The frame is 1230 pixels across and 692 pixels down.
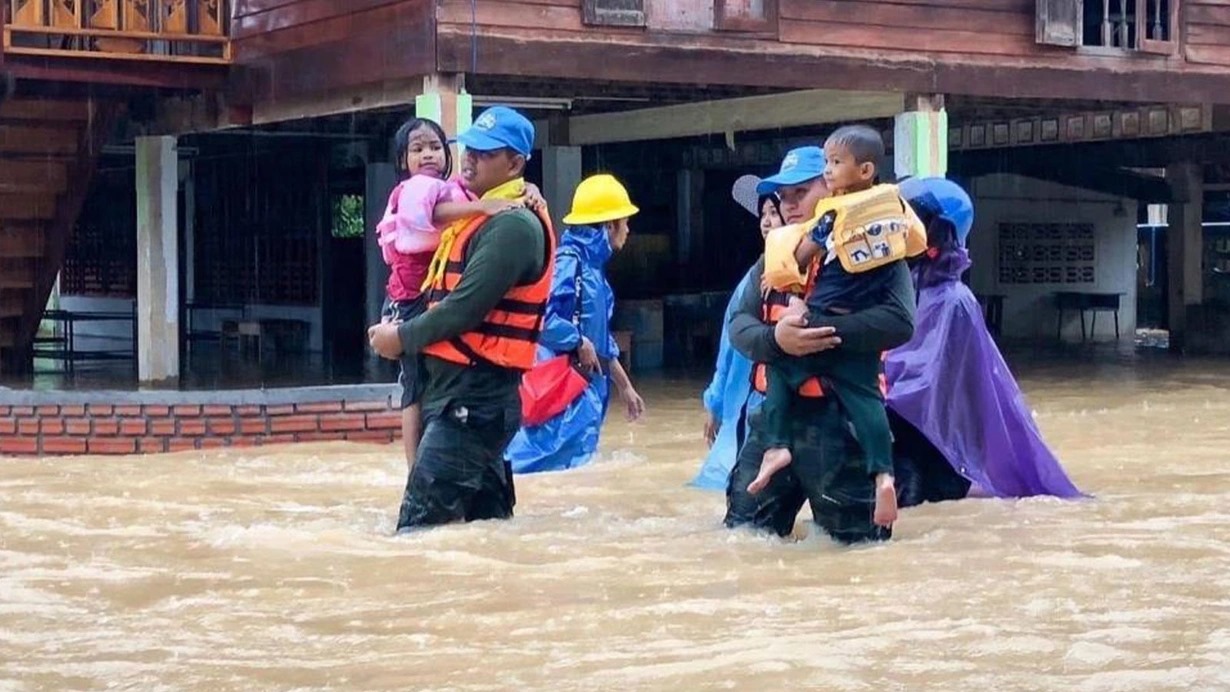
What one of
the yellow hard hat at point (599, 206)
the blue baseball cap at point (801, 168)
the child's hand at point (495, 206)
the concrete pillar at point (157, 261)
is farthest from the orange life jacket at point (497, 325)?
the concrete pillar at point (157, 261)

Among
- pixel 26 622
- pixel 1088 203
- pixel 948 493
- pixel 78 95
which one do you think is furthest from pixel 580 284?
pixel 1088 203

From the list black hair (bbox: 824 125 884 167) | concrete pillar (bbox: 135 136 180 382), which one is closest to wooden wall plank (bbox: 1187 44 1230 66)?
concrete pillar (bbox: 135 136 180 382)

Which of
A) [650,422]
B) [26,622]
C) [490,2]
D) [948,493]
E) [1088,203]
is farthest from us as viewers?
[1088,203]

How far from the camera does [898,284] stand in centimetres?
681

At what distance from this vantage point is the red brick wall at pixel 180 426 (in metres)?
11.8

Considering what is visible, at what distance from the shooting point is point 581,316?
10.2m

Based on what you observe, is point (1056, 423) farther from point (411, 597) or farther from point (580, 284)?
point (411, 597)

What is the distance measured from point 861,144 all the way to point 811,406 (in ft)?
3.06

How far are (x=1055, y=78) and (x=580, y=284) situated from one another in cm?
711

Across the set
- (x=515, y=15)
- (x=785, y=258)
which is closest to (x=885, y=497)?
(x=785, y=258)

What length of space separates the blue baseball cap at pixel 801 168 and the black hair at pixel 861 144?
0.38 metres

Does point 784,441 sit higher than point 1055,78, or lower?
lower

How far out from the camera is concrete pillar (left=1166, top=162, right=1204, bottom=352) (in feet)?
76.8

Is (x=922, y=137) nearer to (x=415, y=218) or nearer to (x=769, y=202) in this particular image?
(x=769, y=202)
